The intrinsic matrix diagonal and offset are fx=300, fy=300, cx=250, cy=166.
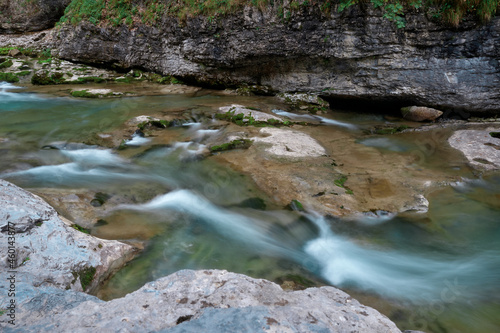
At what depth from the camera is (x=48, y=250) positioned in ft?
8.89

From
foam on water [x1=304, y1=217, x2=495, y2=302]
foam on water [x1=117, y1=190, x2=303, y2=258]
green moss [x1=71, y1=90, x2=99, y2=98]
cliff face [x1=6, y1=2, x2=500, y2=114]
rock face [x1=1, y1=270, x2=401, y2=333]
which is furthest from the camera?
green moss [x1=71, y1=90, x2=99, y2=98]

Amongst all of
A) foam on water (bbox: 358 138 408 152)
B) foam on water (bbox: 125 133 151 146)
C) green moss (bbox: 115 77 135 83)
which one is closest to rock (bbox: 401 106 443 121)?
foam on water (bbox: 358 138 408 152)

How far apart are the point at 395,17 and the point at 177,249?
806cm

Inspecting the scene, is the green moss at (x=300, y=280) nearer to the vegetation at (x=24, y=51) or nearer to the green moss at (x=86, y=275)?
the green moss at (x=86, y=275)

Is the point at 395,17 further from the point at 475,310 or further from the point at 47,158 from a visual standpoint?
the point at 47,158

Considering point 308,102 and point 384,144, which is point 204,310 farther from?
point 308,102

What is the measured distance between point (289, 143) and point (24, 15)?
18.6 m

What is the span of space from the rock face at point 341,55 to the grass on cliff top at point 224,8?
178 millimetres

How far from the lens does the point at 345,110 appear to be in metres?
10.1

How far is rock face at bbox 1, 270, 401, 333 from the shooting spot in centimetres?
182

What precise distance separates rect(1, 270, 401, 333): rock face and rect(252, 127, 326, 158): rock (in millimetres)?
3836

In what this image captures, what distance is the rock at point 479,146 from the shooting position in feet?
19.5

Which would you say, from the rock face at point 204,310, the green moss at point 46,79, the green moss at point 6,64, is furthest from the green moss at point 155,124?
the green moss at point 6,64

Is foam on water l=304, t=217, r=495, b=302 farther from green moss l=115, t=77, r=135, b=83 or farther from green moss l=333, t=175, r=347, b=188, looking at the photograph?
green moss l=115, t=77, r=135, b=83
